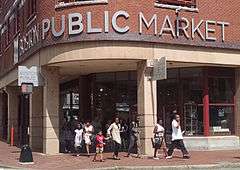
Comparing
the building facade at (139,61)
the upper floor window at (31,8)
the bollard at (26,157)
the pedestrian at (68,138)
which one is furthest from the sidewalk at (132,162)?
the upper floor window at (31,8)

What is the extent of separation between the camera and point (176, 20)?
22.8m

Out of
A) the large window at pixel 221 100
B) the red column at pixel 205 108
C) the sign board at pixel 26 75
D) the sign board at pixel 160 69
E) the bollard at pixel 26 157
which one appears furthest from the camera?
the large window at pixel 221 100

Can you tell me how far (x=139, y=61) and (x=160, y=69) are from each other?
1.59m

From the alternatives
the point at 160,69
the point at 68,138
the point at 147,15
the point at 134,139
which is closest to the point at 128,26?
the point at 147,15

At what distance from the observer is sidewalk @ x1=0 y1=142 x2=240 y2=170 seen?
18391mm

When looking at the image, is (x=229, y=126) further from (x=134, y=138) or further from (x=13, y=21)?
(x=13, y=21)

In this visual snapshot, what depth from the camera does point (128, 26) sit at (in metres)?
21.6

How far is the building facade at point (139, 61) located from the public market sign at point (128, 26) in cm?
4

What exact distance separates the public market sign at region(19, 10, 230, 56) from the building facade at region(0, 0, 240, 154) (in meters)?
0.04

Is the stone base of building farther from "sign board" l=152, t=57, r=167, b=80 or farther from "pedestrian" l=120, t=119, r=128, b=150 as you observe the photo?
"sign board" l=152, t=57, r=167, b=80

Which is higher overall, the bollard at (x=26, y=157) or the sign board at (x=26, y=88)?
the sign board at (x=26, y=88)

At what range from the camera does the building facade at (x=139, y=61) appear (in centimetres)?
2172

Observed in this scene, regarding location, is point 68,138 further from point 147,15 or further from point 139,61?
point 147,15

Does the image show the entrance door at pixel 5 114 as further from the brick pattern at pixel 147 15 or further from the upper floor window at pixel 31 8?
the brick pattern at pixel 147 15
